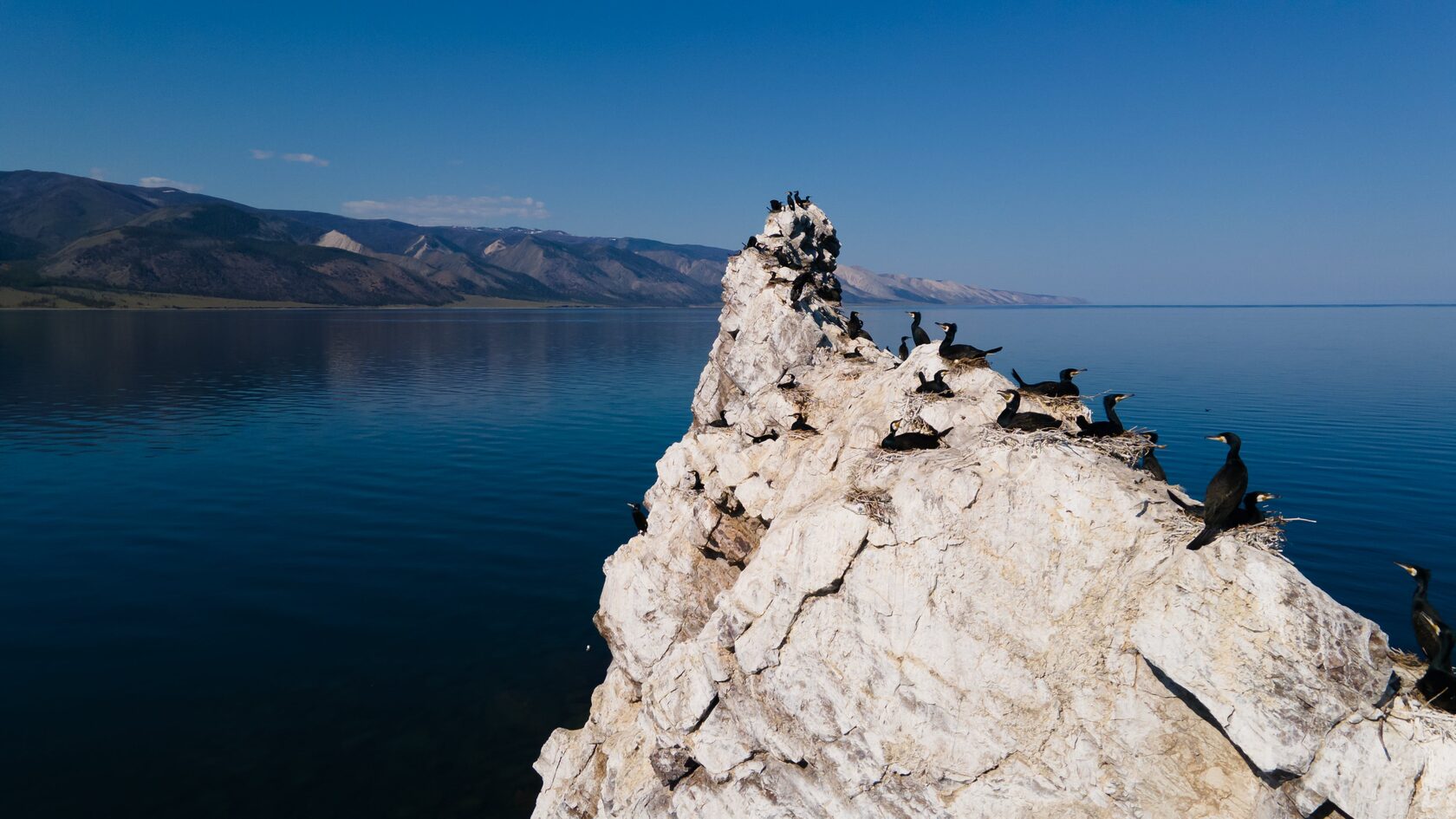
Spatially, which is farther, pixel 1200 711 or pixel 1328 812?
pixel 1200 711

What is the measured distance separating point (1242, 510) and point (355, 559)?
47.2 meters

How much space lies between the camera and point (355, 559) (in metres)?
45.1

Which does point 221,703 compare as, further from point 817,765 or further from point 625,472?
point 625,472

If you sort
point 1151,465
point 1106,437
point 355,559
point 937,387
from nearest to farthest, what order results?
point 1151,465, point 1106,437, point 937,387, point 355,559

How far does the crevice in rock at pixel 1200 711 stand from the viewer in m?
11.2

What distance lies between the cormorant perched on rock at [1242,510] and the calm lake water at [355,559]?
24.4m

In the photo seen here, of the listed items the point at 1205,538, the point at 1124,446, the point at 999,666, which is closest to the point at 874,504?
the point at 999,666

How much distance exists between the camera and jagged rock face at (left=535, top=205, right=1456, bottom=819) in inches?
431

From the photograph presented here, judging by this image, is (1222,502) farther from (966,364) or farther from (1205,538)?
(966,364)

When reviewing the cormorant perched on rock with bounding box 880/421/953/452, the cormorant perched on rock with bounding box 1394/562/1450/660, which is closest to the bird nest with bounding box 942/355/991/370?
the cormorant perched on rock with bounding box 880/421/953/452

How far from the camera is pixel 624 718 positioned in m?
23.3

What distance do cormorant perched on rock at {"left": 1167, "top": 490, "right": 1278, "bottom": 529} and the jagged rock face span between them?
0.31 meters

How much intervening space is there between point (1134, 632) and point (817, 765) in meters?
Answer: 7.29

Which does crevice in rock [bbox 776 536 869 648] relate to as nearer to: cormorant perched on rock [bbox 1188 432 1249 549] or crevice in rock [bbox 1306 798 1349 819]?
cormorant perched on rock [bbox 1188 432 1249 549]
